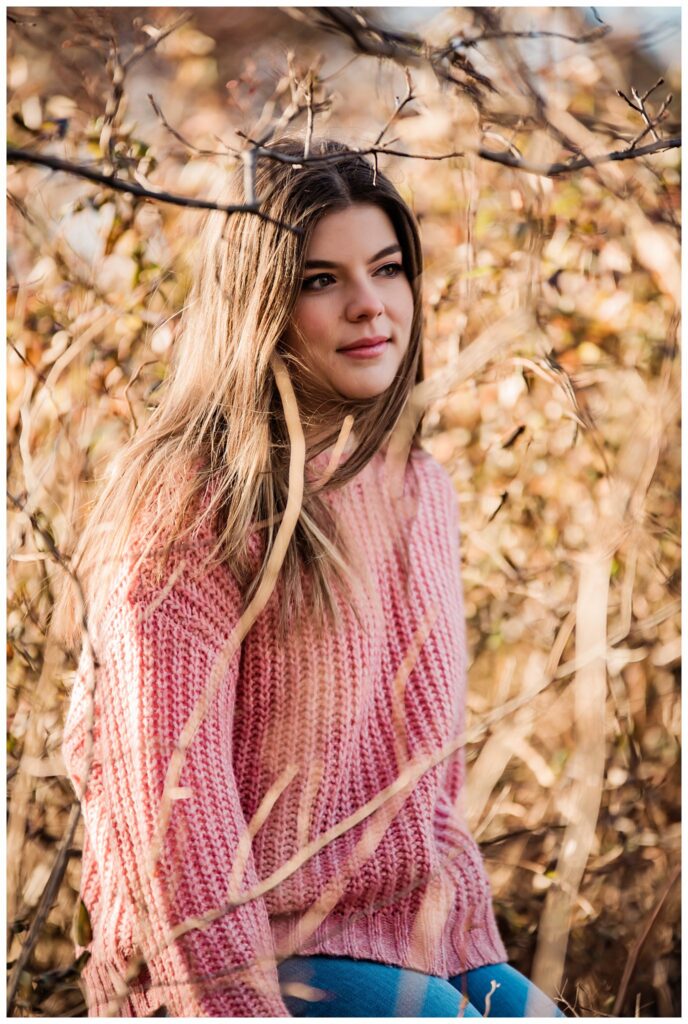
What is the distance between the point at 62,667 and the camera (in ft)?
5.19

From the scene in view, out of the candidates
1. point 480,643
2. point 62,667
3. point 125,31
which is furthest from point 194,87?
point 480,643

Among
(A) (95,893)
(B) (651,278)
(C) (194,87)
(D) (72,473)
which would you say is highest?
(C) (194,87)

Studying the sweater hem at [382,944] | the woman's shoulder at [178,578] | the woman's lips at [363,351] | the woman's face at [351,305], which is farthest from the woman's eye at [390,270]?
the sweater hem at [382,944]

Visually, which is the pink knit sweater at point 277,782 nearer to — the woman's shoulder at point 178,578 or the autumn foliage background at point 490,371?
the woman's shoulder at point 178,578

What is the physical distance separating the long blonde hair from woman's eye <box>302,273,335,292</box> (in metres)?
0.02

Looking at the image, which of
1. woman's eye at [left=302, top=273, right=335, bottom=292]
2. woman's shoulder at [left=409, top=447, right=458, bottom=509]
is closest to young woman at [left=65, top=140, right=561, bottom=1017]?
woman's eye at [left=302, top=273, right=335, bottom=292]

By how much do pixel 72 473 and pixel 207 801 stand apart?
0.67 meters

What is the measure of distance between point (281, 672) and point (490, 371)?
0.90 meters

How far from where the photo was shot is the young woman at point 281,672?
106 centimetres

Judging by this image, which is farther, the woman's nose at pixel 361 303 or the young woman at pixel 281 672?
the woman's nose at pixel 361 303

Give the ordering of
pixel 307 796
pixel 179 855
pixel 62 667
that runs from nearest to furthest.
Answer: pixel 179 855
pixel 307 796
pixel 62 667

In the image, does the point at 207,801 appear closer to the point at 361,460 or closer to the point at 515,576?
the point at 361,460

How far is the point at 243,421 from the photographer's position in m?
1.20

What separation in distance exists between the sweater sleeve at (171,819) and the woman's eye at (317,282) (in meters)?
0.41
